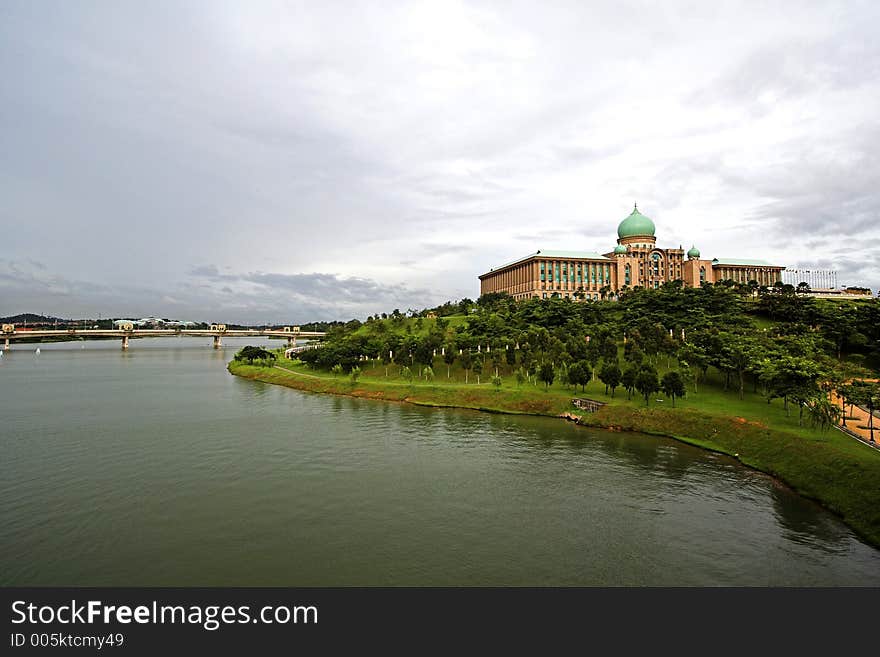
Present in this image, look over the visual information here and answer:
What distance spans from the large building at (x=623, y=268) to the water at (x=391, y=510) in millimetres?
91155

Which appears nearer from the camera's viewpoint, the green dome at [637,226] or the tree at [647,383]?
the tree at [647,383]

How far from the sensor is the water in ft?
66.7

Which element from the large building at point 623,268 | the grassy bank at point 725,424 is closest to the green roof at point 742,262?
the large building at point 623,268

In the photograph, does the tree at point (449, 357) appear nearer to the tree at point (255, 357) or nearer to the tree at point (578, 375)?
the tree at point (578, 375)

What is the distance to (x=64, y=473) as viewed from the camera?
104 ft

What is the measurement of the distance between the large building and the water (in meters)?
91.2

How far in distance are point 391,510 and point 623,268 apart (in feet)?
388

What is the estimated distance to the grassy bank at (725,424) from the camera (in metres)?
27.9

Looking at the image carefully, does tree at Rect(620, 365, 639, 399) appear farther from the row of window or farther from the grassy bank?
the row of window

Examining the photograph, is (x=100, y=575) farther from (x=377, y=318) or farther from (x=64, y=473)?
(x=377, y=318)

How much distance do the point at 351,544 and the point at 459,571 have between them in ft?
17.3

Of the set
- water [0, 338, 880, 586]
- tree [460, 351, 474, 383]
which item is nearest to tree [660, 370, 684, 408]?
water [0, 338, 880, 586]

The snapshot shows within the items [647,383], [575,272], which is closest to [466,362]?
[647,383]
